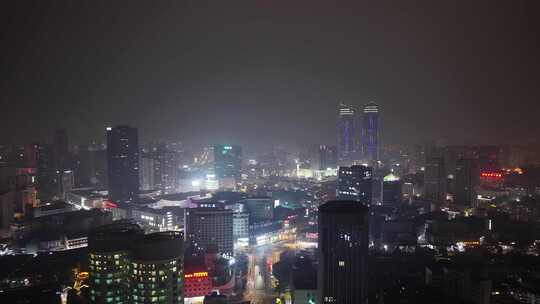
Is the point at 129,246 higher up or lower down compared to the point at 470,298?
higher up

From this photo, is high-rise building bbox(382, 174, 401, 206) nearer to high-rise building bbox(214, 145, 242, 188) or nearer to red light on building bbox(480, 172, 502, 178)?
red light on building bbox(480, 172, 502, 178)

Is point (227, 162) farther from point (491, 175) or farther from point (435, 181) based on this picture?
point (491, 175)

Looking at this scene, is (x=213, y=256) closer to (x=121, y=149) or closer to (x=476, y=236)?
(x=476, y=236)

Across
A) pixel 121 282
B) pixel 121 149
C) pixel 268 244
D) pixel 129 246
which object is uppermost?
pixel 121 149

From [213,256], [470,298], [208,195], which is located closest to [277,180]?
[208,195]

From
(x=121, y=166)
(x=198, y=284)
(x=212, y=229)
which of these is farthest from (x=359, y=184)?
(x=121, y=166)
